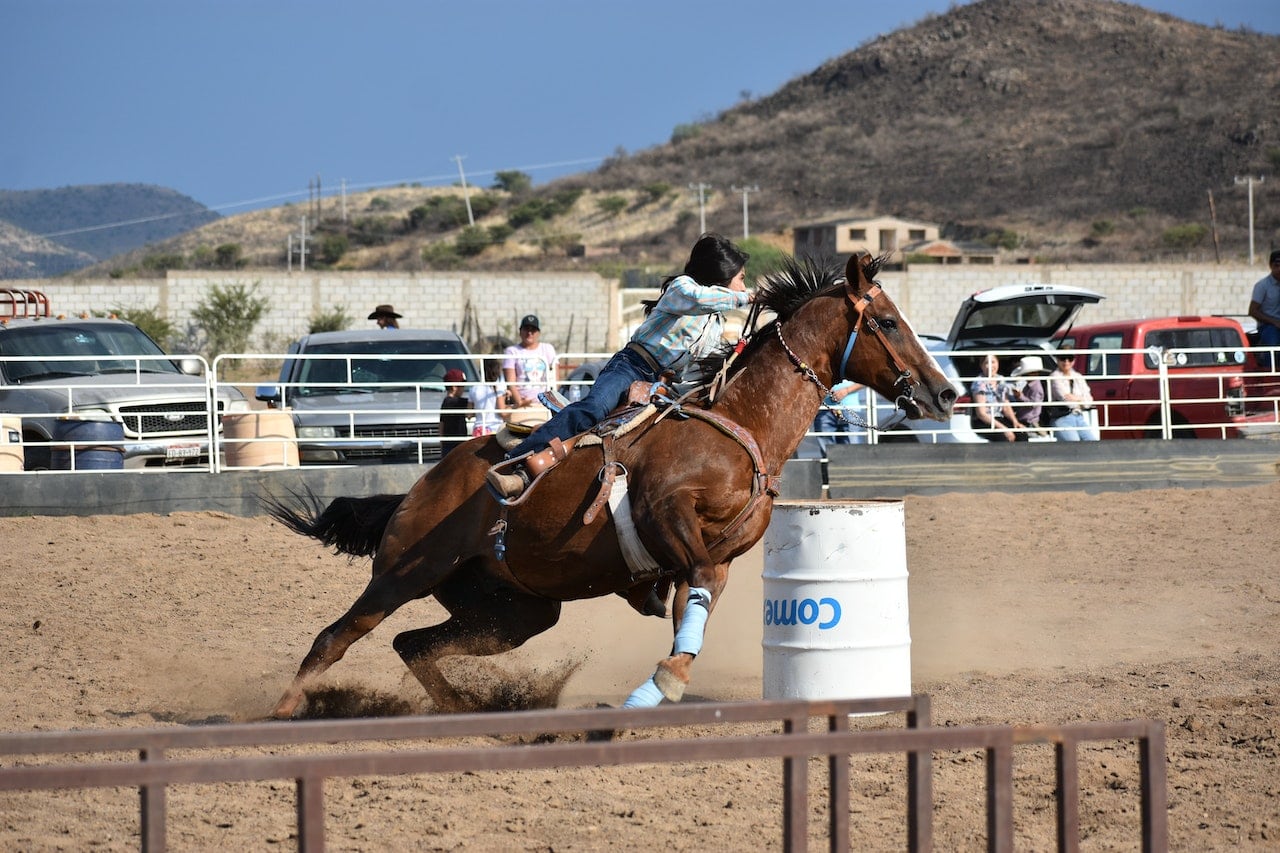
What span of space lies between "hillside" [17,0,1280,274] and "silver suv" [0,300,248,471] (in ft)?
144

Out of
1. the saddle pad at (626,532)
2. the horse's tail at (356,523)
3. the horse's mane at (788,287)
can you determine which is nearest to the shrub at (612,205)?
the horse's tail at (356,523)

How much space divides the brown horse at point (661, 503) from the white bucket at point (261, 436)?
677 cm

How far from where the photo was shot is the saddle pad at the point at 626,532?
6152 millimetres

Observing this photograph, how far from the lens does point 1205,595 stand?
10023 millimetres

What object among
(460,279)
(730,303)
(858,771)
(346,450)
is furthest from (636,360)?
(460,279)

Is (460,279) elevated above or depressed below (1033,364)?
above

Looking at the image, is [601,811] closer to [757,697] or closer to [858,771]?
[858,771]

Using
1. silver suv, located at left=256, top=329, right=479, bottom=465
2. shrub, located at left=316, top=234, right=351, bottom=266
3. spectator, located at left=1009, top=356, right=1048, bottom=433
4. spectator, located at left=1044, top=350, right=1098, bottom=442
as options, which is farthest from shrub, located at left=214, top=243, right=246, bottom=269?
spectator, located at left=1044, top=350, right=1098, bottom=442

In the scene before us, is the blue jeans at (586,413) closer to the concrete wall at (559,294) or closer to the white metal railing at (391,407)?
the white metal railing at (391,407)

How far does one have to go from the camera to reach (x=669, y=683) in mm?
5570

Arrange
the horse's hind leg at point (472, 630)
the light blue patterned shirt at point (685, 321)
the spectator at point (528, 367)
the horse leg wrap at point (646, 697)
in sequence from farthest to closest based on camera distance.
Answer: the spectator at point (528, 367)
the horse's hind leg at point (472, 630)
the light blue patterned shirt at point (685, 321)
the horse leg wrap at point (646, 697)

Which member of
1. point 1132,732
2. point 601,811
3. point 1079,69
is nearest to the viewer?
point 1132,732

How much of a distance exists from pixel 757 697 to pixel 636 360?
2.20 metres

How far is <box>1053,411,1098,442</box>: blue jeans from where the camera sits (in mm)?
15031
